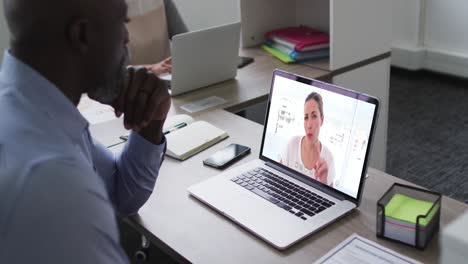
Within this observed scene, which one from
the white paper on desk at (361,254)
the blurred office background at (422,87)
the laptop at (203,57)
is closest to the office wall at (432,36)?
the blurred office background at (422,87)

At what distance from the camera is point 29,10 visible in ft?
2.73

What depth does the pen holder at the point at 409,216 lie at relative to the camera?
106cm

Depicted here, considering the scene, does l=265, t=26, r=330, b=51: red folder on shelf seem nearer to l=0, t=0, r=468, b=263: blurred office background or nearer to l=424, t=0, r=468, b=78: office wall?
l=0, t=0, r=468, b=263: blurred office background

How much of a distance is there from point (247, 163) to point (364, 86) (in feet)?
3.71

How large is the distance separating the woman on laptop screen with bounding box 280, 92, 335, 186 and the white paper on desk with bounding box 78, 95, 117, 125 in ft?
2.73

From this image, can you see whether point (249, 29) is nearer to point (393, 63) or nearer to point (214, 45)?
point (214, 45)

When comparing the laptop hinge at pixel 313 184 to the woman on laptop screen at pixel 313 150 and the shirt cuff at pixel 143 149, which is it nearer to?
the woman on laptop screen at pixel 313 150

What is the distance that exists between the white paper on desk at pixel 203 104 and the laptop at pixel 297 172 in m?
0.54

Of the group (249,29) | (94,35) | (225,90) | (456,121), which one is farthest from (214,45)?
(456,121)

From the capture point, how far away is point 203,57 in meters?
2.00

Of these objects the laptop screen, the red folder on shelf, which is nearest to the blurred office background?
the red folder on shelf

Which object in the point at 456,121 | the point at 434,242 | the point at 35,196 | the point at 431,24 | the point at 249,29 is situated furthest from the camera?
the point at 431,24

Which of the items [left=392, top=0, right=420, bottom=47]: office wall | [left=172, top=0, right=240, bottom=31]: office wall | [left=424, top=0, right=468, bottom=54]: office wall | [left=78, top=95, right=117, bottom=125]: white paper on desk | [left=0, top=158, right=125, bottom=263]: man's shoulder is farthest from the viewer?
[left=392, top=0, right=420, bottom=47]: office wall

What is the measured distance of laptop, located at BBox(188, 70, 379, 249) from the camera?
117 cm
